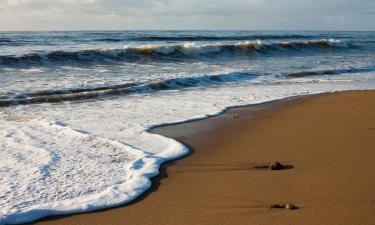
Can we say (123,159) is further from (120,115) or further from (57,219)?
(120,115)

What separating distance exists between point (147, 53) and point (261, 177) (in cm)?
1842

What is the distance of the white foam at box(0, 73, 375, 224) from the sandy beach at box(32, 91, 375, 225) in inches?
7.0

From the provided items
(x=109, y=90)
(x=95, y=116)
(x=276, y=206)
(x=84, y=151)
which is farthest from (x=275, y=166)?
(x=109, y=90)

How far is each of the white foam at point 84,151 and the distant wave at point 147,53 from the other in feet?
29.9

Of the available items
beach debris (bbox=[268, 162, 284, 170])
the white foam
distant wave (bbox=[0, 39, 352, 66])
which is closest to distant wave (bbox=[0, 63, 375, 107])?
the white foam

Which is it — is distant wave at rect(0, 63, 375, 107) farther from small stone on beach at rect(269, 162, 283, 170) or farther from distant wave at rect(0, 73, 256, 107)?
small stone on beach at rect(269, 162, 283, 170)

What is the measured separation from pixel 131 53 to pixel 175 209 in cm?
1866

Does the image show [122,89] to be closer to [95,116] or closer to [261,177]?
[95,116]

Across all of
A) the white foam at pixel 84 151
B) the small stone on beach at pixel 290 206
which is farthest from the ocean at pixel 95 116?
the small stone on beach at pixel 290 206

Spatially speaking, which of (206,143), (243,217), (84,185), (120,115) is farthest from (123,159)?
(120,115)

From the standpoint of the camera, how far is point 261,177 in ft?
13.6

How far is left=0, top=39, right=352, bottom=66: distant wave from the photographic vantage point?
17.4 metres

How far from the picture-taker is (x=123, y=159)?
471 cm

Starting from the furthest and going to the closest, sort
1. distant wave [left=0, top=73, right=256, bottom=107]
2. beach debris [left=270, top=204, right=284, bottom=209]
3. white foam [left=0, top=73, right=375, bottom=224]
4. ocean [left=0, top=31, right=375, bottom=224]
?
distant wave [left=0, top=73, right=256, bottom=107] < ocean [left=0, top=31, right=375, bottom=224] < white foam [left=0, top=73, right=375, bottom=224] < beach debris [left=270, top=204, right=284, bottom=209]
